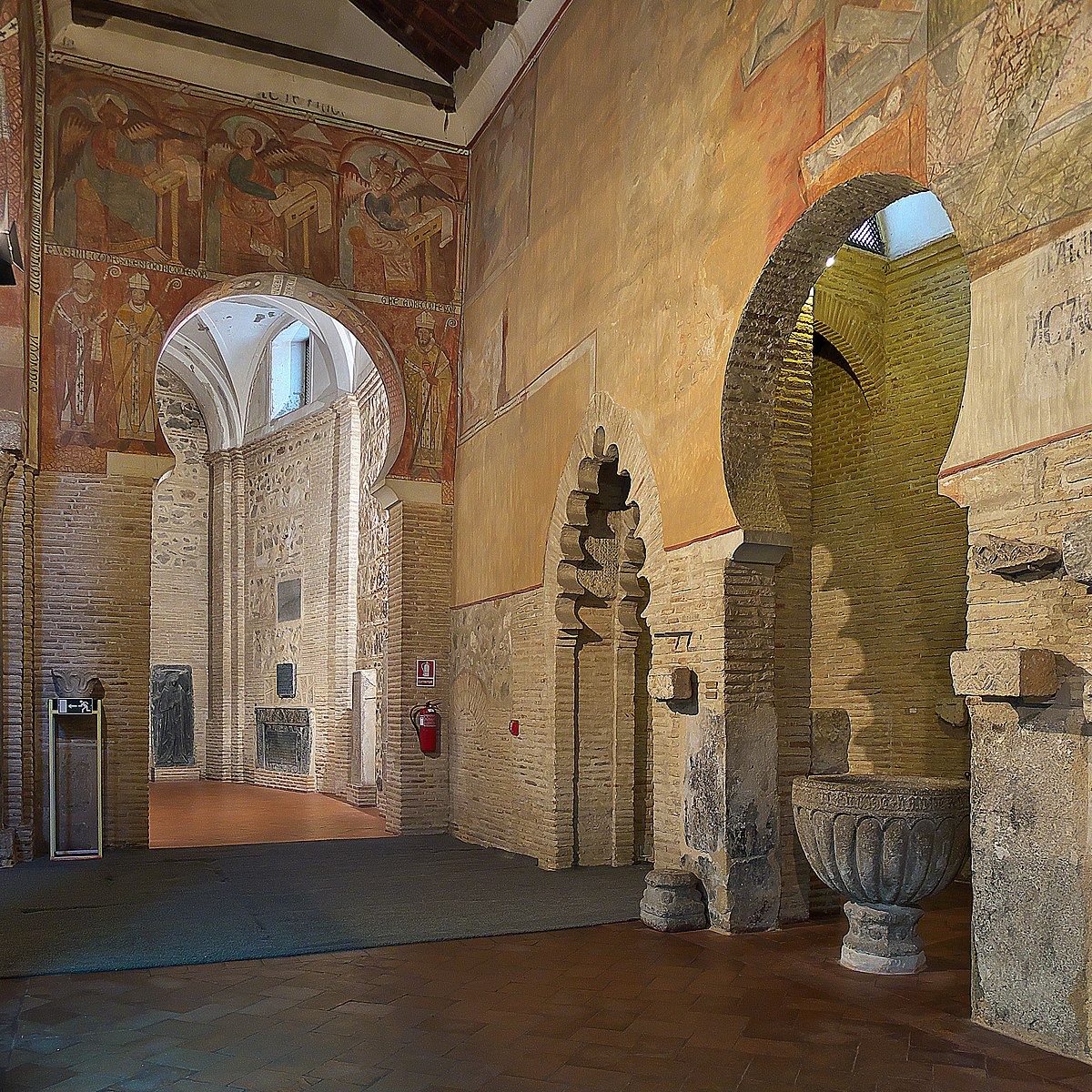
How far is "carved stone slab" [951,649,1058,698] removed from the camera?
15.4ft

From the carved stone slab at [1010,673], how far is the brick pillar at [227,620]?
56.6 feet

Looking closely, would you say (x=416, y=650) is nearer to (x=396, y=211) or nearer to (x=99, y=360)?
(x=99, y=360)

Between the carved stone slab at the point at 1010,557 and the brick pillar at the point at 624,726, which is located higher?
the carved stone slab at the point at 1010,557

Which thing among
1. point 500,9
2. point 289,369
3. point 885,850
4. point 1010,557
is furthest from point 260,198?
point 1010,557

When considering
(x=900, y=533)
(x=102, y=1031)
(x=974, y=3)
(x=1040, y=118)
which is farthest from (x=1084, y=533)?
(x=900, y=533)

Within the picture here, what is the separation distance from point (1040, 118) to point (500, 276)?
7.46m

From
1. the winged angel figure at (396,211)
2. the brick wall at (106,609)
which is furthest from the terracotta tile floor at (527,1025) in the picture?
the winged angel figure at (396,211)

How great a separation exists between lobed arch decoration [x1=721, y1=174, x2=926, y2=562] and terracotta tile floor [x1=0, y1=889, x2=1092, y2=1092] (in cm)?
260

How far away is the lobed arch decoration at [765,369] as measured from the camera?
6922mm

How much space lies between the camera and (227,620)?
21062mm

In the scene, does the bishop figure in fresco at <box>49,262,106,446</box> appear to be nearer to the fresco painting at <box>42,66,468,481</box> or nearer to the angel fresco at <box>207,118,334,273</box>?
the fresco painting at <box>42,66,468,481</box>

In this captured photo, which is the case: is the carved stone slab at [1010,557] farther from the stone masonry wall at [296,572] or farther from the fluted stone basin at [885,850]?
the stone masonry wall at [296,572]

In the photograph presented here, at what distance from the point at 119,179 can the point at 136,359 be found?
1.89 metres

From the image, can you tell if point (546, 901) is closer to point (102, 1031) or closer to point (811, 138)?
point (102, 1031)
